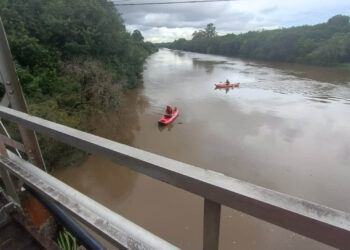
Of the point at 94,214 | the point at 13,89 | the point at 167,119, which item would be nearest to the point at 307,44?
the point at 167,119

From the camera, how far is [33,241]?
1213 mm

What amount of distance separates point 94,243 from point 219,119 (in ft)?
32.2

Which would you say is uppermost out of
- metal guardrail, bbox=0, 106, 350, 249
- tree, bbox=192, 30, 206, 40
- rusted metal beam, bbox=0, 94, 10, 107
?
tree, bbox=192, 30, 206, 40

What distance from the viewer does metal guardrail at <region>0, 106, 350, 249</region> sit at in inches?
A: 16.8

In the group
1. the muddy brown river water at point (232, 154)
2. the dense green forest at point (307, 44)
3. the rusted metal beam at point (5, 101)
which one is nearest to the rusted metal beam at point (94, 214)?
the rusted metal beam at point (5, 101)

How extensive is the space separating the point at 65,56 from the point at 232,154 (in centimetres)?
960

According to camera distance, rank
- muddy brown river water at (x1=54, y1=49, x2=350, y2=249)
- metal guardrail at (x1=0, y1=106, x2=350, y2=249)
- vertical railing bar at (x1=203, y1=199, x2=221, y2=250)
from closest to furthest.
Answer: metal guardrail at (x1=0, y1=106, x2=350, y2=249)
vertical railing bar at (x1=203, y1=199, x2=221, y2=250)
muddy brown river water at (x1=54, y1=49, x2=350, y2=249)

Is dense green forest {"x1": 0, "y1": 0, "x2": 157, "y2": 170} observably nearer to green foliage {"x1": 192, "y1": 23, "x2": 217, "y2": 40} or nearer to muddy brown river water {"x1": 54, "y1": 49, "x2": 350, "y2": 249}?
muddy brown river water {"x1": 54, "y1": 49, "x2": 350, "y2": 249}

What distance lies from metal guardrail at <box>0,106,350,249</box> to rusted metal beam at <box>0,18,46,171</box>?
890mm

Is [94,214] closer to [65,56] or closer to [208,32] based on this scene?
[65,56]

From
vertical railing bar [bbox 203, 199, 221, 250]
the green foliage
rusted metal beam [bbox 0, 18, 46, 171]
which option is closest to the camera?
vertical railing bar [bbox 203, 199, 221, 250]

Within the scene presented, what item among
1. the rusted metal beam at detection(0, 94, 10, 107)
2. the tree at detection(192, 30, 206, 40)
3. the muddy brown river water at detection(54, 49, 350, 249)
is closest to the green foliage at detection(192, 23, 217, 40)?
the tree at detection(192, 30, 206, 40)

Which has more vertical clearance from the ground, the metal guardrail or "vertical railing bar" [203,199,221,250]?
the metal guardrail

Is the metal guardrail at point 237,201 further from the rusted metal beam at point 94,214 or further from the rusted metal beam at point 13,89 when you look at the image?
the rusted metal beam at point 13,89
